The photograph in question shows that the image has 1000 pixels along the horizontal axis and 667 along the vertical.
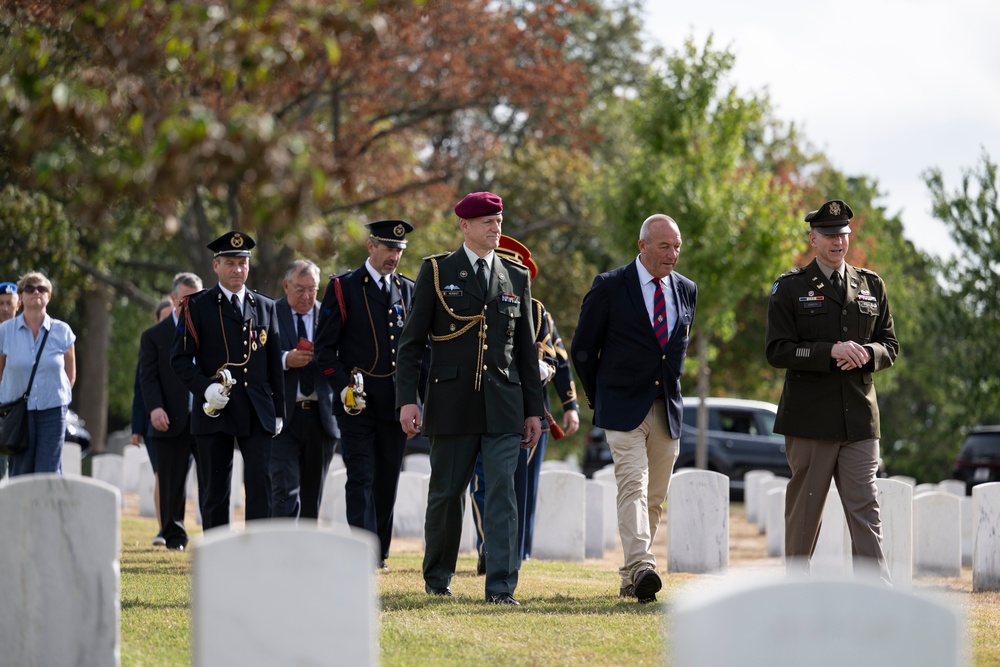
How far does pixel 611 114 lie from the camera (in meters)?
36.5

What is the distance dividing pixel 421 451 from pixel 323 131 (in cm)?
677

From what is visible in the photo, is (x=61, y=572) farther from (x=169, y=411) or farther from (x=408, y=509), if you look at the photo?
(x=408, y=509)

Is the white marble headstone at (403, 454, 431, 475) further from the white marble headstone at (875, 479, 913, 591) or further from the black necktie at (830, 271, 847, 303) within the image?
the black necktie at (830, 271, 847, 303)

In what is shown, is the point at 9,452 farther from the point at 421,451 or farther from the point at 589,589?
the point at 421,451

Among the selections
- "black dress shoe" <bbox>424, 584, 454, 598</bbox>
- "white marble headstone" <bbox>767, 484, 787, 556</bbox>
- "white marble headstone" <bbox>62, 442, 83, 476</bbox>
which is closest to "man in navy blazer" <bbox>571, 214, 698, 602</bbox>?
"black dress shoe" <bbox>424, 584, 454, 598</bbox>

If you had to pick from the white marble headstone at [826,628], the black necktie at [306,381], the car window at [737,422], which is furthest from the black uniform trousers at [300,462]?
the car window at [737,422]

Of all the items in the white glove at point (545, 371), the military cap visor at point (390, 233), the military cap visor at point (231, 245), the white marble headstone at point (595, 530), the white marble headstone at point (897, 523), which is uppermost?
the military cap visor at point (390, 233)

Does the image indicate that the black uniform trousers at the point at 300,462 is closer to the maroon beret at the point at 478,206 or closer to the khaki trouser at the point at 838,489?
the maroon beret at the point at 478,206

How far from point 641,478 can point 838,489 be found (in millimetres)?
1208

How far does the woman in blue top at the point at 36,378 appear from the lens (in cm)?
1076

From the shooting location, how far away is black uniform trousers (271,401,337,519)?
1046 centimetres

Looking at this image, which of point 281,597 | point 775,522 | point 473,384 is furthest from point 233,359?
point 775,522

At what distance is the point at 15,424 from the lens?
35.0 ft

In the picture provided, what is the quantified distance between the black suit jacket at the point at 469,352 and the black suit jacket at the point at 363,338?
1.60 metres
